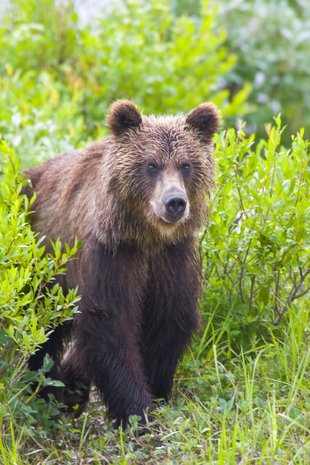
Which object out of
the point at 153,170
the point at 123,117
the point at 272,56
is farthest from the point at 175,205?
the point at 272,56

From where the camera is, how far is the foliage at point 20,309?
532cm

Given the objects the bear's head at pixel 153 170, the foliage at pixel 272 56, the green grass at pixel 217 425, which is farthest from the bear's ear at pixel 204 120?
the foliage at pixel 272 56

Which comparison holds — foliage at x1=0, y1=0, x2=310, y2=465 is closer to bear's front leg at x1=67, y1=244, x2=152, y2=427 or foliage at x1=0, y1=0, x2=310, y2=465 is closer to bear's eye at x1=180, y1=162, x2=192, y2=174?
bear's front leg at x1=67, y1=244, x2=152, y2=427

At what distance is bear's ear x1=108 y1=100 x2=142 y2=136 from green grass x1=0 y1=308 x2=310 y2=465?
1.34 metres

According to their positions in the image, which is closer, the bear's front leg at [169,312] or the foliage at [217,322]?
the foliage at [217,322]

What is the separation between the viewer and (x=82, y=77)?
10.6 m

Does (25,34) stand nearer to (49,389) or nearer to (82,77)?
(82,77)

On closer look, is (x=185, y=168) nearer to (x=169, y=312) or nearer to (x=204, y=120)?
(x=204, y=120)

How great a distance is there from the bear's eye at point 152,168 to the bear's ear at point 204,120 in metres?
0.38

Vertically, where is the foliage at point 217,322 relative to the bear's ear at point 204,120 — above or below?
below

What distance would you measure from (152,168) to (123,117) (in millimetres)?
355

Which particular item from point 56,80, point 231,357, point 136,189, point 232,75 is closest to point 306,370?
point 231,357

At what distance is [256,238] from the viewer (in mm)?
6258

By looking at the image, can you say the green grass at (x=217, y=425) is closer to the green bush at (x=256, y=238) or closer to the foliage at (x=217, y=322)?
the foliage at (x=217, y=322)
